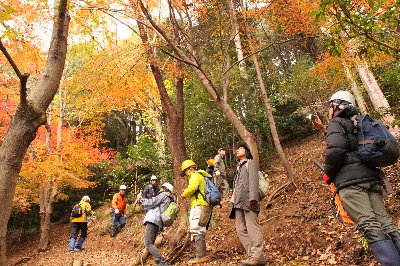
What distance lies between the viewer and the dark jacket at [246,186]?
4.71m

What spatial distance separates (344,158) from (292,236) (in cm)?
322

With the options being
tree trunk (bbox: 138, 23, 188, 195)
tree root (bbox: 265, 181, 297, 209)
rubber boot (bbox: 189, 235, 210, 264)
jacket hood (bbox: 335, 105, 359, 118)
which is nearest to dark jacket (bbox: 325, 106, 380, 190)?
jacket hood (bbox: 335, 105, 359, 118)

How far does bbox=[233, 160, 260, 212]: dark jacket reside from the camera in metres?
4.71

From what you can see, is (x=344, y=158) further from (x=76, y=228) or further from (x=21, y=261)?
(x=21, y=261)

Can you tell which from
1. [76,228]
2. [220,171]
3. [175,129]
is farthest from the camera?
[220,171]

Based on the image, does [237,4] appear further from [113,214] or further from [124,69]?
[113,214]

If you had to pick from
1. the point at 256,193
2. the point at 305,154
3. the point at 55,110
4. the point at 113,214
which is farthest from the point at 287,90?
the point at 55,110

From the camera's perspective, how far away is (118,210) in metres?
11.8

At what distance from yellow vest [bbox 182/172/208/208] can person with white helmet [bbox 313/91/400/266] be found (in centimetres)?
300

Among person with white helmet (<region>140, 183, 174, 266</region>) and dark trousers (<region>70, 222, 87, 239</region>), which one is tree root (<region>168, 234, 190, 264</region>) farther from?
dark trousers (<region>70, 222, 87, 239</region>)

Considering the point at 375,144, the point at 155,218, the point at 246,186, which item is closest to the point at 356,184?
the point at 375,144

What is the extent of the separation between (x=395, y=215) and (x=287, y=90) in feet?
33.5

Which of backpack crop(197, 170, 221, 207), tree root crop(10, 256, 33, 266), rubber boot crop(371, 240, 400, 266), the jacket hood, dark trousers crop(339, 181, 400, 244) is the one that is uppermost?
the jacket hood

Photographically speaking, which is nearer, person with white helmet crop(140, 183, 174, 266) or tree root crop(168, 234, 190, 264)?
person with white helmet crop(140, 183, 174, 266)
